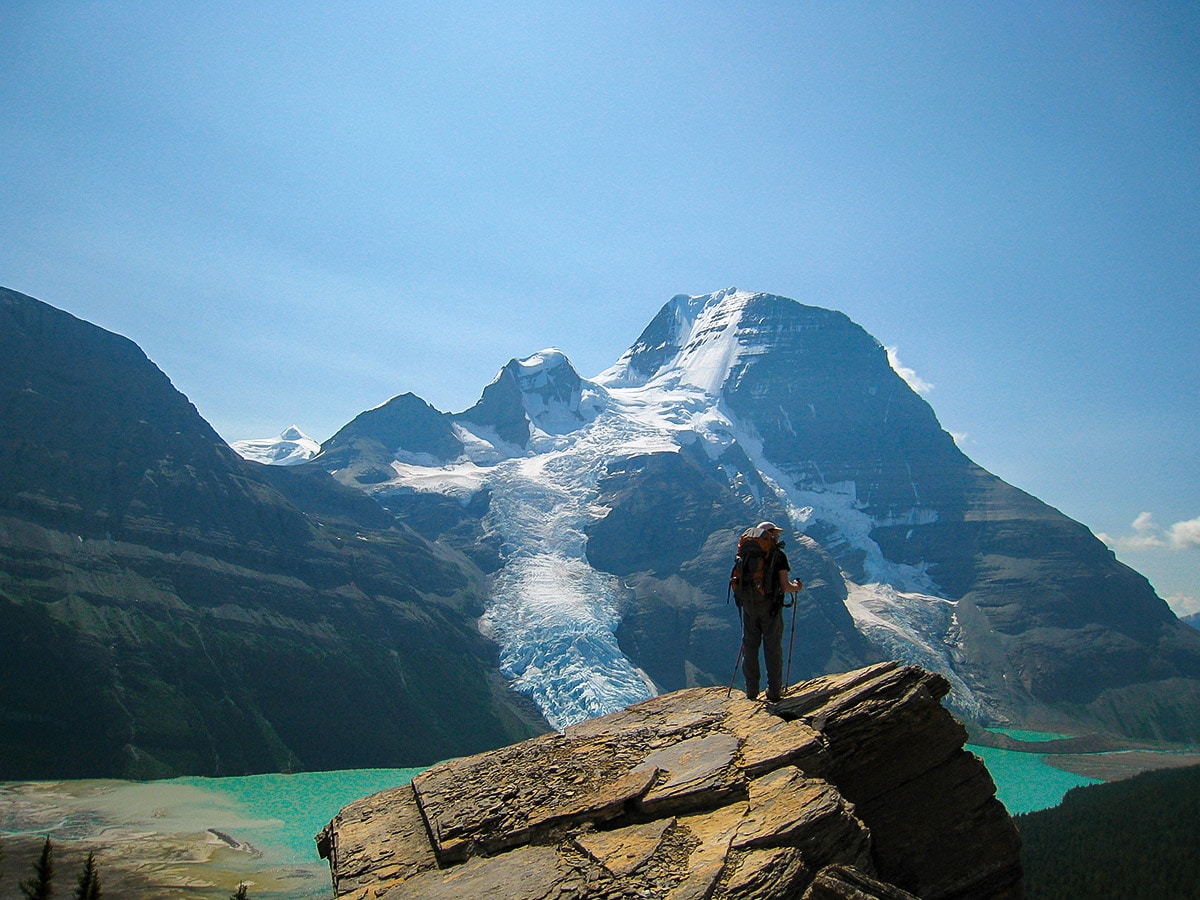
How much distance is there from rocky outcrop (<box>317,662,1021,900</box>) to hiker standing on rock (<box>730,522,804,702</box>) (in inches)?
31.2

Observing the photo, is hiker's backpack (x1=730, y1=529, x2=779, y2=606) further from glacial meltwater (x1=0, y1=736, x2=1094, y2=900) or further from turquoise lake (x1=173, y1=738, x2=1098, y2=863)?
turquoise lake (x1=173, y1=738, x2=1098, y2=863)

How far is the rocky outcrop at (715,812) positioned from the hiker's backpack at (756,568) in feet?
6.57

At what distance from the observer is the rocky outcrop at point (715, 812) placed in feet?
32.2

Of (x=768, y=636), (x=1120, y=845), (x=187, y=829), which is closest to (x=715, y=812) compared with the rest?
(x=768, y=636)

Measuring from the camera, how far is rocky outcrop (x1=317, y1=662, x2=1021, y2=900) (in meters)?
9.83

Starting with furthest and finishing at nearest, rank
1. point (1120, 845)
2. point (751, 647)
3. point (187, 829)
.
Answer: point (187, 829) < point (1120, 845) < point (751, 647)

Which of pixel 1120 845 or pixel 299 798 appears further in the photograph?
pixel 299 798

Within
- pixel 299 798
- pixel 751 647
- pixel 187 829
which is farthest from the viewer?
pixel 299 798

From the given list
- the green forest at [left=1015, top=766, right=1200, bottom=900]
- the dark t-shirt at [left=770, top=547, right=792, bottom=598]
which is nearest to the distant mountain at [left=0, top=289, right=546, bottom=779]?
the green forest at [left=1015, top=766, right=1200, bottom=900]

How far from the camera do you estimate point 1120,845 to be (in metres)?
108

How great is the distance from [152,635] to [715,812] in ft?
568

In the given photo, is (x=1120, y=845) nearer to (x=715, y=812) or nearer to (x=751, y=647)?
(x=751, y=647)

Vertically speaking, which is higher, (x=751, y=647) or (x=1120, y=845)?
(x=751, y=647)

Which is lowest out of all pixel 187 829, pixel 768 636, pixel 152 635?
pixel 187 829
